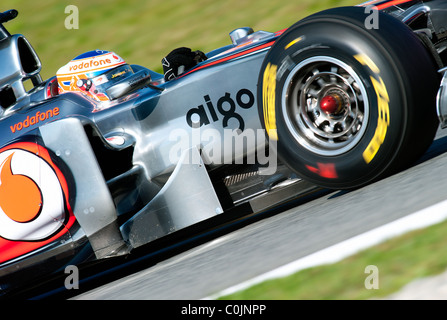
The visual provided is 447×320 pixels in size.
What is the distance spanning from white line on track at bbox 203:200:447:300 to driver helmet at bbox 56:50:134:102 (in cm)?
255

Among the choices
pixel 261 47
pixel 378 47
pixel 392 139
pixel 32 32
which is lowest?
pixel 392 139

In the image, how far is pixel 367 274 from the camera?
7.83 feet

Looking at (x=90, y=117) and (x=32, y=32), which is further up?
(x=32, y=32)

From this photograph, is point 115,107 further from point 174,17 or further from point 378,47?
point 174,17

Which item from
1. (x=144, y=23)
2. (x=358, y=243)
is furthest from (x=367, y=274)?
(x=144, y=23)

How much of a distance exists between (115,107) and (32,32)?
32.3 ft

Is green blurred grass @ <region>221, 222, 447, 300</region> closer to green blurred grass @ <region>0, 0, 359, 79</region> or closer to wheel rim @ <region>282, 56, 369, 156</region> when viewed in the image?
wheel rim @ <region>282, 56, 369, 156</region>

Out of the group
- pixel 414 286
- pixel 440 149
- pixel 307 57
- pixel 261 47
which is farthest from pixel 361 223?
pixel 261 47

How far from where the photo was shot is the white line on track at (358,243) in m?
2.61

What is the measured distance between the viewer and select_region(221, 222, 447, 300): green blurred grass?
2238 mm
